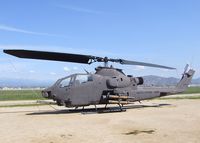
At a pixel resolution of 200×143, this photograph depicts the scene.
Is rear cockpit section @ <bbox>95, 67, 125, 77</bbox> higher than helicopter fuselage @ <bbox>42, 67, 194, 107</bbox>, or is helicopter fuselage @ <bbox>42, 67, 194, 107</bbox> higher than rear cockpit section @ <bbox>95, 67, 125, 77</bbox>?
rear cockpit section @ <bbox>95, 67, 125, 77</bbox>

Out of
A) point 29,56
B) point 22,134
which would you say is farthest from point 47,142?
point 29,56

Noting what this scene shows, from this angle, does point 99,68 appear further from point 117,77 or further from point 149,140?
point 149,140

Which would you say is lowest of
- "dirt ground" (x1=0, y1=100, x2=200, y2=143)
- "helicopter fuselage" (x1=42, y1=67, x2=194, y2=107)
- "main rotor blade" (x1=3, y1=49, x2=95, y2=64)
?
"dirt ground" (x1=0, y1=100, x2=200, y2=143)

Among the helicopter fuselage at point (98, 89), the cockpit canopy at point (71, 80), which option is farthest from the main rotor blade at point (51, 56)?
the helicopter fuselage at point (98, 89)

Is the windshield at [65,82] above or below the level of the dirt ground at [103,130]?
above

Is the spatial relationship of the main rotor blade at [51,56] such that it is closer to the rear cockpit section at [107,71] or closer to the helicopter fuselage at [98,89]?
the helicopter fuselage at [98,89]

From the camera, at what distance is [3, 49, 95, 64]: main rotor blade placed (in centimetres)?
1715

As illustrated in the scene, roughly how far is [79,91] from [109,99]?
93.6 inches

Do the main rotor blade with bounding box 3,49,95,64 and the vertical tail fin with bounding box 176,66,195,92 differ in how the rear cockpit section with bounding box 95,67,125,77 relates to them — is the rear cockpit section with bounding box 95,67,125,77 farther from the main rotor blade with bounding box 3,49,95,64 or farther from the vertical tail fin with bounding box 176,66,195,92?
the vertical tail fin with bounding box 176,66,195,92

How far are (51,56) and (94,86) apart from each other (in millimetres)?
3947

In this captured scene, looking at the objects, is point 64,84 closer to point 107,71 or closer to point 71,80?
point 71,80

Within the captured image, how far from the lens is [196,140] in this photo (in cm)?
1174

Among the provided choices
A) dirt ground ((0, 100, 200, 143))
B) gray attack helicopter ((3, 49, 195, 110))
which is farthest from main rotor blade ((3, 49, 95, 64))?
dirt ground ((0, 100, 200, 143))

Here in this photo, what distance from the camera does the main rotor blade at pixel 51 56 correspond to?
17.2 meters
